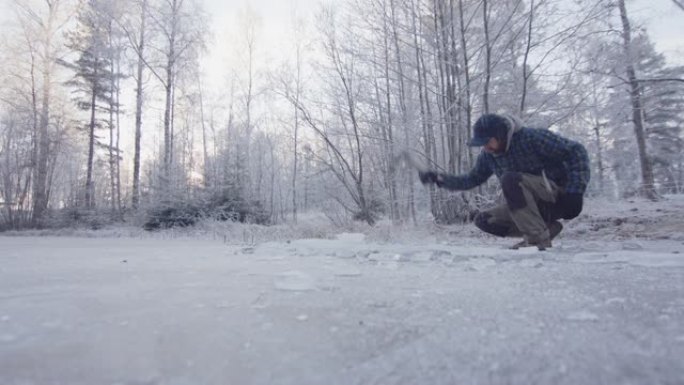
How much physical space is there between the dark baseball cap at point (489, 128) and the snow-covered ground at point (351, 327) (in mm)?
1272

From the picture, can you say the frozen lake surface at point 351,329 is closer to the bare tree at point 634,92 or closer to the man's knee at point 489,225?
the man's knee at point 489,225

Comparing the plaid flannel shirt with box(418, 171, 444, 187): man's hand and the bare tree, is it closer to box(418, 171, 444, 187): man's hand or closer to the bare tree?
box(418, 171, 444, 187): man's hand

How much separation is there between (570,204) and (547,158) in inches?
15.1

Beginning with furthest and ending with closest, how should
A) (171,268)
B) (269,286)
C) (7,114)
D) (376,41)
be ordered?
(7,114) < (376,41) < (171,268) < (269,286)

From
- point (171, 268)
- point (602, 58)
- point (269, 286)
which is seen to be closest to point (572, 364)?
point (269, 286)

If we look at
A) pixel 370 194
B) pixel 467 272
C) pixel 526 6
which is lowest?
pixel 467 272

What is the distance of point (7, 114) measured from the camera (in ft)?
47.9

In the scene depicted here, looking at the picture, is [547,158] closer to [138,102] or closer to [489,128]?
[489,128]

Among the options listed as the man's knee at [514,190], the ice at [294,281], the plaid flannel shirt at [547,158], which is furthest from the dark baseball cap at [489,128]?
the ice at [294,281]

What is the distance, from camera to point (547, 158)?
2744 millimetres

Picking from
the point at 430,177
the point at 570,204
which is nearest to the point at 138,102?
the point at 430,177

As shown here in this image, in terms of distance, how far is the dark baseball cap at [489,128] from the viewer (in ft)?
8.57

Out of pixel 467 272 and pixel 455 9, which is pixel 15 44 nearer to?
pixel 455 9

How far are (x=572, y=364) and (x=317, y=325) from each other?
1.68 ft
